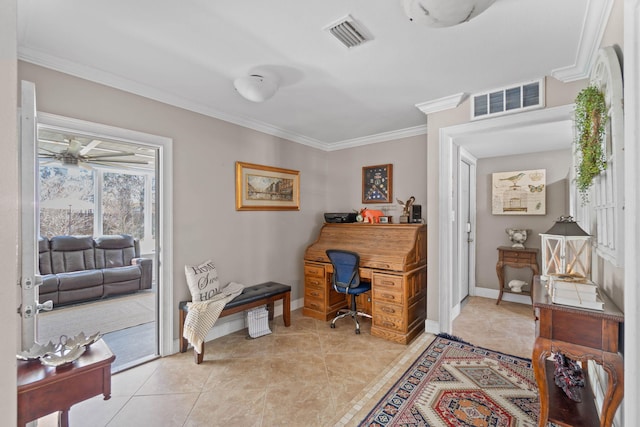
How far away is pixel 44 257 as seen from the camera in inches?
175

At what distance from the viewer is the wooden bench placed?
9.16 ft

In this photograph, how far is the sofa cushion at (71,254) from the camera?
4570 millimetres

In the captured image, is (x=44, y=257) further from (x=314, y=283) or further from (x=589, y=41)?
(x=589, y=41)

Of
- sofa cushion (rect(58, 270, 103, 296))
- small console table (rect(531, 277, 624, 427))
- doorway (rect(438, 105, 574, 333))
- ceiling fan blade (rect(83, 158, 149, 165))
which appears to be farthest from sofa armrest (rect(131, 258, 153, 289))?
small console table (rect(531, 277, 624, 427))

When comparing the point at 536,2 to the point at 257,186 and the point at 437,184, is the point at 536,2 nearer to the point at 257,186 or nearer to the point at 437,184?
the point at 437,184

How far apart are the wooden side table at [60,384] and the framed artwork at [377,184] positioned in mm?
3453

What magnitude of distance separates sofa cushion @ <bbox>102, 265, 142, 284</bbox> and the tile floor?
2709 mm

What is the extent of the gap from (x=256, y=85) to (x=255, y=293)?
2117 mm

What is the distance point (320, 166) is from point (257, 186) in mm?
1338

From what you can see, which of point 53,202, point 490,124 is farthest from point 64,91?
point 53,202

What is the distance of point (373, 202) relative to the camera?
426 cm

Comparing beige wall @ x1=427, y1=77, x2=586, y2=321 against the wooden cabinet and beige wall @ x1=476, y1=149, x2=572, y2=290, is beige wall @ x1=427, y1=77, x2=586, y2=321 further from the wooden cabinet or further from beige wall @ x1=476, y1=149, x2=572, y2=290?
beige wall @ x1=476, y1=149, x2=572, y2=290

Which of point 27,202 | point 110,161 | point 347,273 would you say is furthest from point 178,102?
point 110,161

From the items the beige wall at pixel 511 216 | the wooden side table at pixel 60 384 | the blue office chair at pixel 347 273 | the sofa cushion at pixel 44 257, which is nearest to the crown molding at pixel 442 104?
the blue office chair at pixel 347 273
